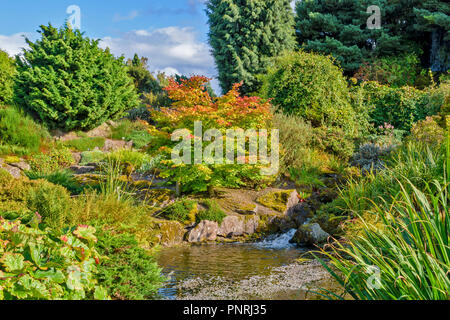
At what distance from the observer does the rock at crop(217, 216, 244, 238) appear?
6746mm

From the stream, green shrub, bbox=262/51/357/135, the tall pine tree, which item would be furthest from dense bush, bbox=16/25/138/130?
the stream

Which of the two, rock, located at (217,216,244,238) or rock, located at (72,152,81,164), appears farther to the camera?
rock, located at (72,152,81,164)

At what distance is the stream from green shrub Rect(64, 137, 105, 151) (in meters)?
9.52

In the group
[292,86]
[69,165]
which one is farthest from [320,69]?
[69,165]

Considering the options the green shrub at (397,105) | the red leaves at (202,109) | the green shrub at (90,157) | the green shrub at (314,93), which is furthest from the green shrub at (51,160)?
the green shrub at (397,105)

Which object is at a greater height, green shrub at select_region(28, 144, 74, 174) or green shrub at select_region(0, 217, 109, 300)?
green shrub at select_region(28, 144, 74, 174)

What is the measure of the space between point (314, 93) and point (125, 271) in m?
10.2

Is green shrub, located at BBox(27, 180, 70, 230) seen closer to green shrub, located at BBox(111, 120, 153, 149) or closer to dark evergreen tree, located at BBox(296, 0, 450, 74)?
green shrub, located at BBox(111, 120, 153, 149)

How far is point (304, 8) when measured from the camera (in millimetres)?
21141

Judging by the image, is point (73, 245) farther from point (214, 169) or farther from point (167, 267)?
point (214, 169)

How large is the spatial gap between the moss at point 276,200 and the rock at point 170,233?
2.03 m

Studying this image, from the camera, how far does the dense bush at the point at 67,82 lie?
13805 mm

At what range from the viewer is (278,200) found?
7793mm

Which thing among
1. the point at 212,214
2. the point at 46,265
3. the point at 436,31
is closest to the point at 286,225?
the point at 212,214
